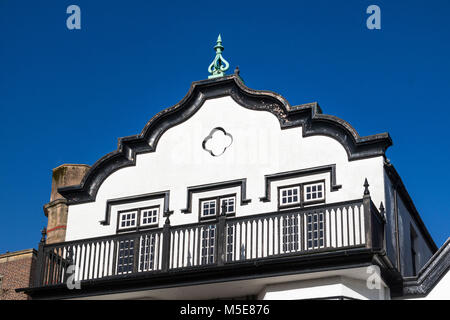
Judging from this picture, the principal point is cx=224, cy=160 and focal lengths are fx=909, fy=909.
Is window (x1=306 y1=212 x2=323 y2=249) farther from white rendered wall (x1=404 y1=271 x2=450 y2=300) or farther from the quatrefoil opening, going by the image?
the quatrefoil opening

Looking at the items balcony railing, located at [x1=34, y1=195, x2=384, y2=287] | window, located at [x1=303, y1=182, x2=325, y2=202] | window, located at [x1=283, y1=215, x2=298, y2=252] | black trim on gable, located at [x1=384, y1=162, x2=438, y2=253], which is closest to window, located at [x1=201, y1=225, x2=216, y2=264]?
balcony railing, located at [x1=34, y1=195, x2=384, y2=287]

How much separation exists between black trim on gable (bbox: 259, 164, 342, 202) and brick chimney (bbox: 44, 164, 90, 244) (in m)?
9.57

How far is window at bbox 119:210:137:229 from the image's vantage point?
86.6ft

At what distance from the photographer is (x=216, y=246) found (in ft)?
76.3

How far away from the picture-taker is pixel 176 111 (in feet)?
88.3

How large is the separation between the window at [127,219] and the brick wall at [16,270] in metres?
5.46

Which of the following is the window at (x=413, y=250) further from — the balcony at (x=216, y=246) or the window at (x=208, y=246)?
the window at (x=208, y=246)

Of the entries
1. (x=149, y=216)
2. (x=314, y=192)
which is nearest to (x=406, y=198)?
(x=314, y=192)

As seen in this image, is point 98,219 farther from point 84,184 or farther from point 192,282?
point 192,282

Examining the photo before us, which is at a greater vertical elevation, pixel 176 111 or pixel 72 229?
pixel 176 111

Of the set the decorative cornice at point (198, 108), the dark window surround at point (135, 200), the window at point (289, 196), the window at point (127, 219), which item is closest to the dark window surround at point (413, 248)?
the decorative cornice at point (198, 108)
